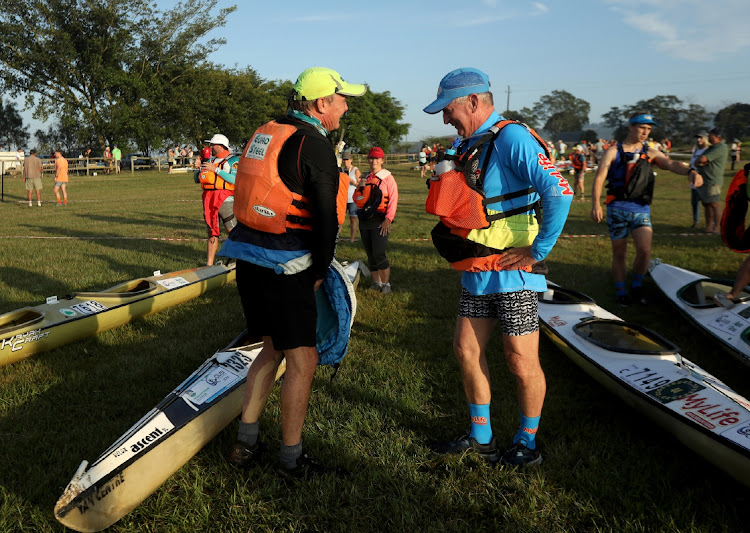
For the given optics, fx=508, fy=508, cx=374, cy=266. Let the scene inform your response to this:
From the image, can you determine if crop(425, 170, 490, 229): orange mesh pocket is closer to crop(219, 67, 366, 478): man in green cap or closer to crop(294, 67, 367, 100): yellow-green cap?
crop(219, 67, 366, 478): man in green cap

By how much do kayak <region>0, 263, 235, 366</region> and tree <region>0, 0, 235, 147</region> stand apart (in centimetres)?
3902

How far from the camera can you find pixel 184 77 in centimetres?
4412

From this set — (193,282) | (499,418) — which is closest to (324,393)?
(499,418)

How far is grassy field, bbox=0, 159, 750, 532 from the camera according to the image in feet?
9.05

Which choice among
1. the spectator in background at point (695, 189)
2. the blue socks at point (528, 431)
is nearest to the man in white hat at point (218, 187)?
the blue socks at point (528, 431)

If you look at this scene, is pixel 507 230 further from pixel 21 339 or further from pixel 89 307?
pixel 89 307

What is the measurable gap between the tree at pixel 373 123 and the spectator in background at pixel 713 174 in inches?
2072

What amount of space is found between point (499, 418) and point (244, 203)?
7.72ft

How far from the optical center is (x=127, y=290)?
6.28m

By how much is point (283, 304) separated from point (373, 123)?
7154 cm

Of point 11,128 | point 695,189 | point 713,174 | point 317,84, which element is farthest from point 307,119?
point 11,128

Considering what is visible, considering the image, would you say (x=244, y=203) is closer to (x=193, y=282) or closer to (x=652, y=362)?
(x=652, y=362)

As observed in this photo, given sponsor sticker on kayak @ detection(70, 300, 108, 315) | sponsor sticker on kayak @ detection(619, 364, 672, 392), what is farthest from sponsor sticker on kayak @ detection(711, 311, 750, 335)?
sponsor sticker on kayak @ detection(70, 300, 108, 315)

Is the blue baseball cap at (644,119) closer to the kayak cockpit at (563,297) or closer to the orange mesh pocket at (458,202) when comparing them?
the kayak cockpit at (563,297)
